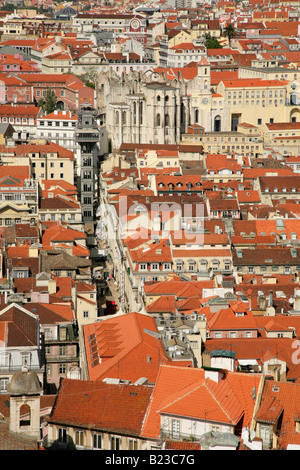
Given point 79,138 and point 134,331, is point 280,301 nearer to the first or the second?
point 134,331

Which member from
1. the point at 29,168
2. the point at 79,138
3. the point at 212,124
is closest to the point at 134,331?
the point at 29,168

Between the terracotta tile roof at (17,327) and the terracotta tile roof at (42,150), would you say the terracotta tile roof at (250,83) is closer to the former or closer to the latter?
the terracotta tile roof at (42,150)

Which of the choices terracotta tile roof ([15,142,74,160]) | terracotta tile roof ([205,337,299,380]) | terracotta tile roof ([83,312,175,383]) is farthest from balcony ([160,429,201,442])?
terracotta tile roof ([15,142,74,160])

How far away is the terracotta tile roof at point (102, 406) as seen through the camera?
33844mm

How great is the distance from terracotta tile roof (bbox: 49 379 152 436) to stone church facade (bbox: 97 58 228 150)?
71.7m

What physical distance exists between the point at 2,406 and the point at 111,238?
40.9 meters

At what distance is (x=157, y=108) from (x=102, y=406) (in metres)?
75.1

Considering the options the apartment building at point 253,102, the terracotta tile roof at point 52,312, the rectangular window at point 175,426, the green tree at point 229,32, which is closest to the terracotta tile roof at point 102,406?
the rectangular window at point 175,426

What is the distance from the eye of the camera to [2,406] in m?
35.7

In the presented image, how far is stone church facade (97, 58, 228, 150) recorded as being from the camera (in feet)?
352

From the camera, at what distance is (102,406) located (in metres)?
34.6

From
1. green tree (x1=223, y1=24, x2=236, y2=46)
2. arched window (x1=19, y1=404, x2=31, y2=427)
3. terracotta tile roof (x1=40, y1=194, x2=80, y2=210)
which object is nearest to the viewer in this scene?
arched window (x1=19, y1=404, x2=31, y2=427)

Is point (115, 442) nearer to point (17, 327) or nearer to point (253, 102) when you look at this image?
point (17, 327)

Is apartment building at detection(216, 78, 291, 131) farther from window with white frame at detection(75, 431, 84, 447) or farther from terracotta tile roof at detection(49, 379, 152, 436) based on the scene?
window with white frame at detection(75, 431, 84, 447)
